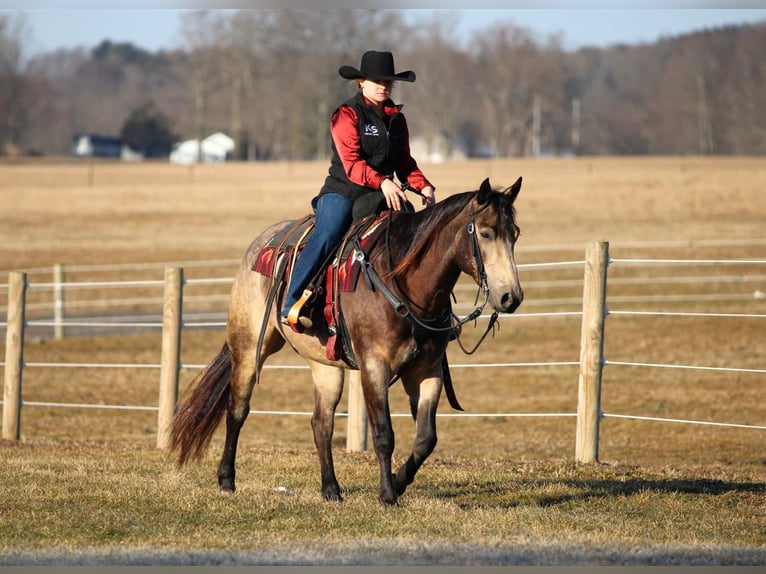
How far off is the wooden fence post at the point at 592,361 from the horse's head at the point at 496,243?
3526 millimetres

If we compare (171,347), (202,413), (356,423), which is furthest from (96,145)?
(202,413)

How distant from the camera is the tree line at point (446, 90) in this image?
227 feet

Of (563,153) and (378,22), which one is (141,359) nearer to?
(378,22)

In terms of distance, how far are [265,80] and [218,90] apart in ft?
13.9

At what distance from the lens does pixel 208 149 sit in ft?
309

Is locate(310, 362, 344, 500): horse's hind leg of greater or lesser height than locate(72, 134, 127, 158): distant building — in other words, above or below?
below

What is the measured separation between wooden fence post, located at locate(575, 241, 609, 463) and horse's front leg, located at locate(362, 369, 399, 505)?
129 inches

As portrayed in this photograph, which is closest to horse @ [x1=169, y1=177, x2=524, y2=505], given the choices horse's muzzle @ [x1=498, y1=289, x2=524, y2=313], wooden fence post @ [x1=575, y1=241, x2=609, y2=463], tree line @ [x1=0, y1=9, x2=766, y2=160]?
horse's muzzle @ [x1=498, y1=289, x2=524, y2=313]

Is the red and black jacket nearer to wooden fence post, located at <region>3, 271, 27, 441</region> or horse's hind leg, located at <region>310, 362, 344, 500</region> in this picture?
horse's hind leg, located at <region>310, 362, 344, 500</region>

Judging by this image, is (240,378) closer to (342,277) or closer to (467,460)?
(342,277)

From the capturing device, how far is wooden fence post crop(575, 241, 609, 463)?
9391 millimetres

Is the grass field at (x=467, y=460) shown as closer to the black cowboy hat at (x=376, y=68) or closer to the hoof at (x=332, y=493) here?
the hoof at (x=332, y=493)

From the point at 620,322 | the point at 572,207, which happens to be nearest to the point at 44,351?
the point at 620,322

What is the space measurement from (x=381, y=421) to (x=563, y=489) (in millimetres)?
1768
